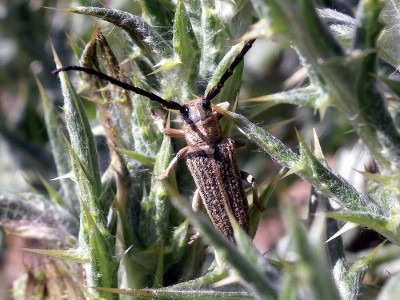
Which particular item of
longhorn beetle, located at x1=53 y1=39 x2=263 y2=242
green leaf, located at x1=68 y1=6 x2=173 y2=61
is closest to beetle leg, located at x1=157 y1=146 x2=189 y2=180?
longhorn beetle, located at x1=53 y1=39 x2=263 y2=242

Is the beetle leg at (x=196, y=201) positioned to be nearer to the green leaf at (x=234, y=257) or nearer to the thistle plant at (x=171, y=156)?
the thistle plant at (x=171, y=156)

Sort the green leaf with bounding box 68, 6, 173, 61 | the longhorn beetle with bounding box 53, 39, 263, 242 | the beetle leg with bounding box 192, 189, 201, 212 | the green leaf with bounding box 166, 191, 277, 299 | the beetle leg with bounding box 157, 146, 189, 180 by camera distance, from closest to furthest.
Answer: the green leaf with bounding box 166, 191, 277, 299, the green leaf with bounding box 68, 6, 173, 61, the beetle leg with bounding box 157, 146, 189, 180, the longhorn beetle with bounding box 53, 39, 263, 242, the beetle leg with bounding box 192, 189, 201, 212

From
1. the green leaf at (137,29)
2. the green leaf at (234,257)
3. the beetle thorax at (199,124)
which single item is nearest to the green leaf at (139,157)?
the beetle thorax at (199,124)

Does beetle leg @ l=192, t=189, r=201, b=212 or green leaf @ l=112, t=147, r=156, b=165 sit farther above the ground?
green leaf @ l=112, t=147, r=156, b=165

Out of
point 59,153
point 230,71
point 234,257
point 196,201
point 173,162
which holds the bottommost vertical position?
point 234,257

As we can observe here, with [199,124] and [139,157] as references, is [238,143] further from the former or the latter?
[139,157]

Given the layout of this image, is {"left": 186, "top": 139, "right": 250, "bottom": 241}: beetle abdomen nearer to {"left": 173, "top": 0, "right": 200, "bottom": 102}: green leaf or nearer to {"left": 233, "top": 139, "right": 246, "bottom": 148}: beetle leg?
{"left": 233, "top": 139, "right": 246, "bottom": 148}: beetle leg

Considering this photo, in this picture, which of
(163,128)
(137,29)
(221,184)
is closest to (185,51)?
(137,29)
